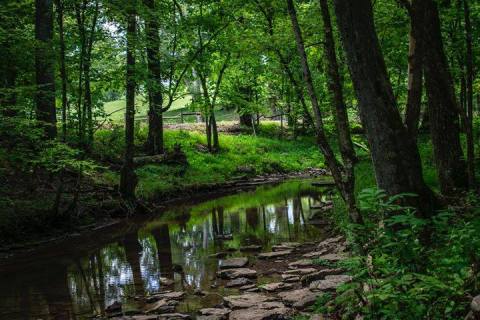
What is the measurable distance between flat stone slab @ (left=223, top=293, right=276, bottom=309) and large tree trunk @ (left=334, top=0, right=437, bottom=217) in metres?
2.28

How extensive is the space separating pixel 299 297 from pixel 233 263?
2679 mm

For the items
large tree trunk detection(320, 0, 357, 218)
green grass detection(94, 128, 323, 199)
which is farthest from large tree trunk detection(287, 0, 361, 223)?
green grass detection(94, 128, 323, 199)

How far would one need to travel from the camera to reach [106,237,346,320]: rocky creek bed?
5.89m

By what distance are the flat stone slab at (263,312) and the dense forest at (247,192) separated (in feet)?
0.15

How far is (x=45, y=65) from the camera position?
41.2 feet

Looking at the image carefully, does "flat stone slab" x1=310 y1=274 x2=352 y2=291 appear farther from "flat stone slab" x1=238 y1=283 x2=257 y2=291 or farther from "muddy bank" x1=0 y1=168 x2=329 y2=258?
"muddy bank" x1=0 y1=168 x2=329 y2=258

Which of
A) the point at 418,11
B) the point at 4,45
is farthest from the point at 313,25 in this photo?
the point at 4,45

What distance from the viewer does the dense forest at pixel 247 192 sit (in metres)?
4.18

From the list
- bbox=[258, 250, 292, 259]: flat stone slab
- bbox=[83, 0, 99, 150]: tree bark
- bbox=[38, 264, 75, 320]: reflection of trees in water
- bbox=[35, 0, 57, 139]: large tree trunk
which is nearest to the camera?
bbox=[38, 264, 75, 320]: reflection of trees in water

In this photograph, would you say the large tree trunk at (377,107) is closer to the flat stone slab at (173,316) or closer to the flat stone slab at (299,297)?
the flat stone slab at (299,297)

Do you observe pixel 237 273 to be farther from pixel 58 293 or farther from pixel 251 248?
pixel 58 293

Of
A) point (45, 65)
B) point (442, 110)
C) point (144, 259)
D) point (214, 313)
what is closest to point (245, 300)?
point (214, 313)

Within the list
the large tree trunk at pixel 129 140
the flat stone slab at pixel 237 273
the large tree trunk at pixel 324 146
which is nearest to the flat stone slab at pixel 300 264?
the flat stone slab at pixel 237 273

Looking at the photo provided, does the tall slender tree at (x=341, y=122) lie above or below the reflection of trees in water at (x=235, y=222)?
above
